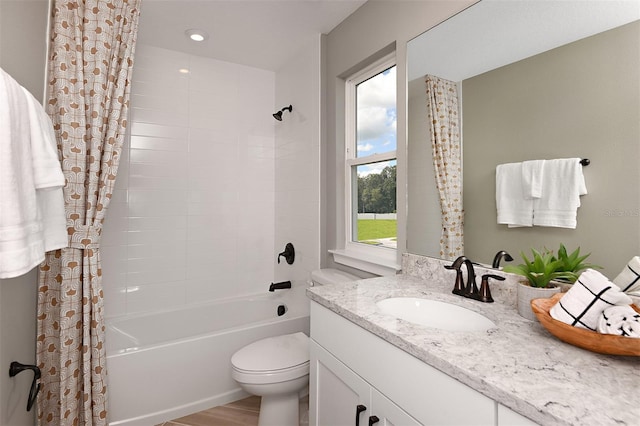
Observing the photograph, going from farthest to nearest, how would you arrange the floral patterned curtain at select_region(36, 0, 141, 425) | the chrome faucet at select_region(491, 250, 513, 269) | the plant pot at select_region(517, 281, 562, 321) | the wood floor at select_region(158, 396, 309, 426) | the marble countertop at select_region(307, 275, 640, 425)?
the wood floor at select_region(158, 396, 309, 426) → the floral patterned curtain at select_region(36, 0, 141, 425) → the chrome faucet at select_region(491, 250, 513, 269) → the plant pot at select_region(517, 281, 562, 321) → the marble countertop at select_region(307, 275, 640, 425)

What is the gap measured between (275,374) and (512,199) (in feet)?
4.40

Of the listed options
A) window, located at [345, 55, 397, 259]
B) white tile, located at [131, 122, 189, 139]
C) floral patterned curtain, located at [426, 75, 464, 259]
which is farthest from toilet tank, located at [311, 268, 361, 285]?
white tile, located at [131, 122, 189, 139]

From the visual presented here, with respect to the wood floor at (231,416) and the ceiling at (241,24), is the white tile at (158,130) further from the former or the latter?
the wood floor at (231,416)

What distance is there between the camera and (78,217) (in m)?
1.57

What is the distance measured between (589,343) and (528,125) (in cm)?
74

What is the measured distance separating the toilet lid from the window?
71 centimetres

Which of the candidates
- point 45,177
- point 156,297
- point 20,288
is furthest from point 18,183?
point 156,297

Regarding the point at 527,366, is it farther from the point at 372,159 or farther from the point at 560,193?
the point at 372,159

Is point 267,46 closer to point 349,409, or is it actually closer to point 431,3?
point 431,3

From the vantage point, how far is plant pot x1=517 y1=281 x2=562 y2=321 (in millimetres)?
954

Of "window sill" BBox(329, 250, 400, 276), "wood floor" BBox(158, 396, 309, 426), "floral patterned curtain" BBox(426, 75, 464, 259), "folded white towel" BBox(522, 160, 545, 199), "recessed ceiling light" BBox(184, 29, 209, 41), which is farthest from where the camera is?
"recessed ceiling light" BBox(184, 29, 209, 41)

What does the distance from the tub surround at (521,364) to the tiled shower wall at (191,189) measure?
73.3 inches

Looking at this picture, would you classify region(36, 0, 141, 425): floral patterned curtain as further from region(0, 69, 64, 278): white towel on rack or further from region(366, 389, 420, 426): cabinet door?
region(366, 389, 420, 426): cabinet door

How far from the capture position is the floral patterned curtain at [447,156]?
1360mm
